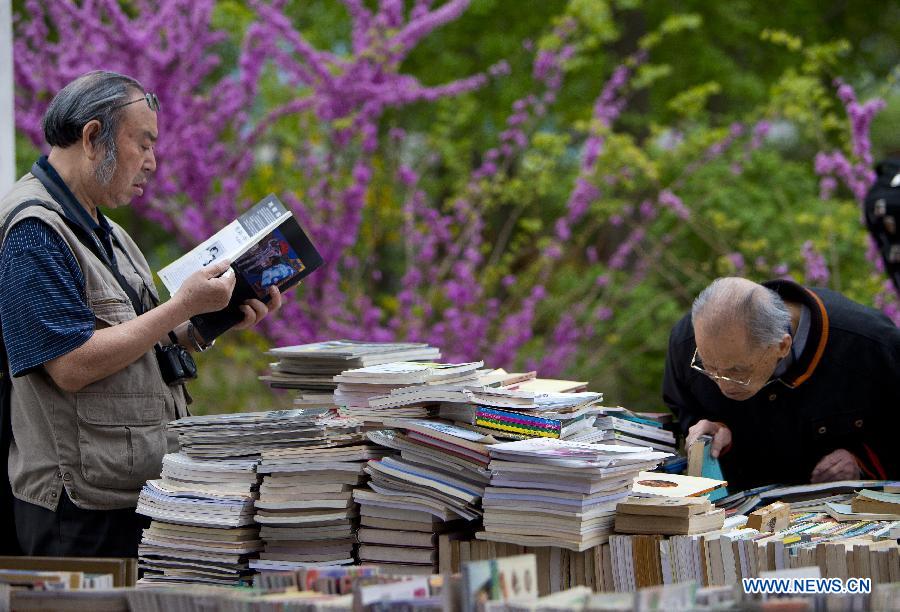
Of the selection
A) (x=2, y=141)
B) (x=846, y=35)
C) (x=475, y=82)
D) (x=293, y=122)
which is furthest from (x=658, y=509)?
(x=846, y=35)

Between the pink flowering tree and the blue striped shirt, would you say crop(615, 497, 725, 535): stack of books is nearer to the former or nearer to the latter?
the blue striped shirt

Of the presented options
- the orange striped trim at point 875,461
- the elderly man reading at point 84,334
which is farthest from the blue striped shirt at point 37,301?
the orange striped trim at point 875,461

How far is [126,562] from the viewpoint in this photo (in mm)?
2604

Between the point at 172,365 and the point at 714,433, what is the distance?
6.16 ft

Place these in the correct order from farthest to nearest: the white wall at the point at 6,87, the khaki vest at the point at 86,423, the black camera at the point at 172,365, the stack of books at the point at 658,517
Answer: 1. the white wall at the point at 6,87
2. the black camera at the point at 172,365
3. the khaki vest at the point at 86,423
4. the stack of books at the point at 658,517

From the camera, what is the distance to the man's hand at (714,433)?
3.88m

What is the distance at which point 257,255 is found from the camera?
11.1 feet

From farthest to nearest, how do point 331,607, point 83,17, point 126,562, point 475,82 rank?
point 475,82, point 83,17, point 126,562, point 331,607

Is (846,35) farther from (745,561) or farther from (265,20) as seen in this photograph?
(745,561)

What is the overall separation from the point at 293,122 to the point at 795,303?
23.7ft

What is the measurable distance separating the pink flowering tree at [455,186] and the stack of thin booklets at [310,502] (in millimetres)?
3987

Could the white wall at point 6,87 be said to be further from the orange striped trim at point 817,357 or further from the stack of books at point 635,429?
the orange striped trim at point 817,357

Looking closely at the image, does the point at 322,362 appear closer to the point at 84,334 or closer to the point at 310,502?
the point at 310,502

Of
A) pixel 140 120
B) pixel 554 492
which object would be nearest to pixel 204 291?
pixel 140 120
